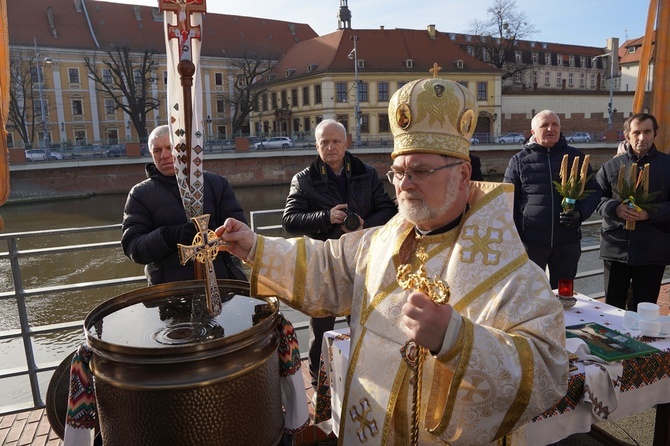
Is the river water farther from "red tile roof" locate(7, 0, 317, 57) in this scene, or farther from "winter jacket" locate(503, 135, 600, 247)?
"red tile roof" locate(7, 0, 317, 57)

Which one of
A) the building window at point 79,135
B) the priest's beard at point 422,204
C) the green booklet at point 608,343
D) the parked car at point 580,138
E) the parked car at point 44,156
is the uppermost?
the building window at point 79,135

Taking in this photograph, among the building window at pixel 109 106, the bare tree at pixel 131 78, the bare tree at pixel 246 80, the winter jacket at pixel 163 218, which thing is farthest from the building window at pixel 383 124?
the winter jacket at pixel 163 218

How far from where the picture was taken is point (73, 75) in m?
44.3

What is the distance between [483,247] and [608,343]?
1.12 meters

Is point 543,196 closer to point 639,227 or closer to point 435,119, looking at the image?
point 639,227

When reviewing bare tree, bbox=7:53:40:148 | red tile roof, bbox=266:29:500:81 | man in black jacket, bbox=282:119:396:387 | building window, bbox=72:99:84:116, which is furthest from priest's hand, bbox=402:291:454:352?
building window, bbox=72:99:84:116

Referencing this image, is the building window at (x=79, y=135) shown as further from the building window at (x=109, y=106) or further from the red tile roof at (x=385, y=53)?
the red tile roof at (x=385, y=53)

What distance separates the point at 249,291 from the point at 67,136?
4782 cm

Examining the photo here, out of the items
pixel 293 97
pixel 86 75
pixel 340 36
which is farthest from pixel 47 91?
pixel 340 36

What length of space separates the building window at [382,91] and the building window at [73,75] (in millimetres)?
25389

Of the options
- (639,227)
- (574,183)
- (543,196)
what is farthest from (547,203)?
(639,227)

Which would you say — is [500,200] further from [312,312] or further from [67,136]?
[67,136]

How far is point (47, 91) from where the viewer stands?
42812 millimetres

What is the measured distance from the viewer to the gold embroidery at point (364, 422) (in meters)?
1.82
